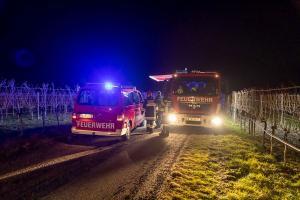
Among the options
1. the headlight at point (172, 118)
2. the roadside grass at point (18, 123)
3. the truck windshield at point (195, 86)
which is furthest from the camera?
the roadside grass at point (18, 123)

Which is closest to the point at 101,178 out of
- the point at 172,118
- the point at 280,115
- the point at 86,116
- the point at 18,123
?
the point at 86,116

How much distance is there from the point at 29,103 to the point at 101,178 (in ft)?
57.9

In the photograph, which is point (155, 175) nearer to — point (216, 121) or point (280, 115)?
point (216, 121)

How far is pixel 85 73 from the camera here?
85.0 m

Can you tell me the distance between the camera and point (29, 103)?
22.8 metres

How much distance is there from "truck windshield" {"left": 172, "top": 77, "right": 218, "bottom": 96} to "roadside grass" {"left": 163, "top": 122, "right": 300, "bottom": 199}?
137 inches

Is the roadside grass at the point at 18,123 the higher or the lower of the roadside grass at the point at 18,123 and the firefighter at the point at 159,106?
the lower

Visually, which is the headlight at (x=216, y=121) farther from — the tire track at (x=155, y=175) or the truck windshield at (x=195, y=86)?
the tire track at (x=155, y=175)

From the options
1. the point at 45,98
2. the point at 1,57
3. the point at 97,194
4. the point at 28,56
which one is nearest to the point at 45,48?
the point at 28,56

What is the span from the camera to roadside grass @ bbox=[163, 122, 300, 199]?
20.2ft

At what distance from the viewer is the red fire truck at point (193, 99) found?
45.7 ft

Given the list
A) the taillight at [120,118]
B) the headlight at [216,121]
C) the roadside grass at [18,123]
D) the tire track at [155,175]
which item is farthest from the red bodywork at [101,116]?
the roadside grass at [18,123]

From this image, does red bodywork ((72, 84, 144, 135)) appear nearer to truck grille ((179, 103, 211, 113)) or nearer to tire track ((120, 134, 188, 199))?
tire track ((120, 134, 188, 199))

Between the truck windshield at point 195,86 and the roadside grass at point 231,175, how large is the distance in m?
3.49
